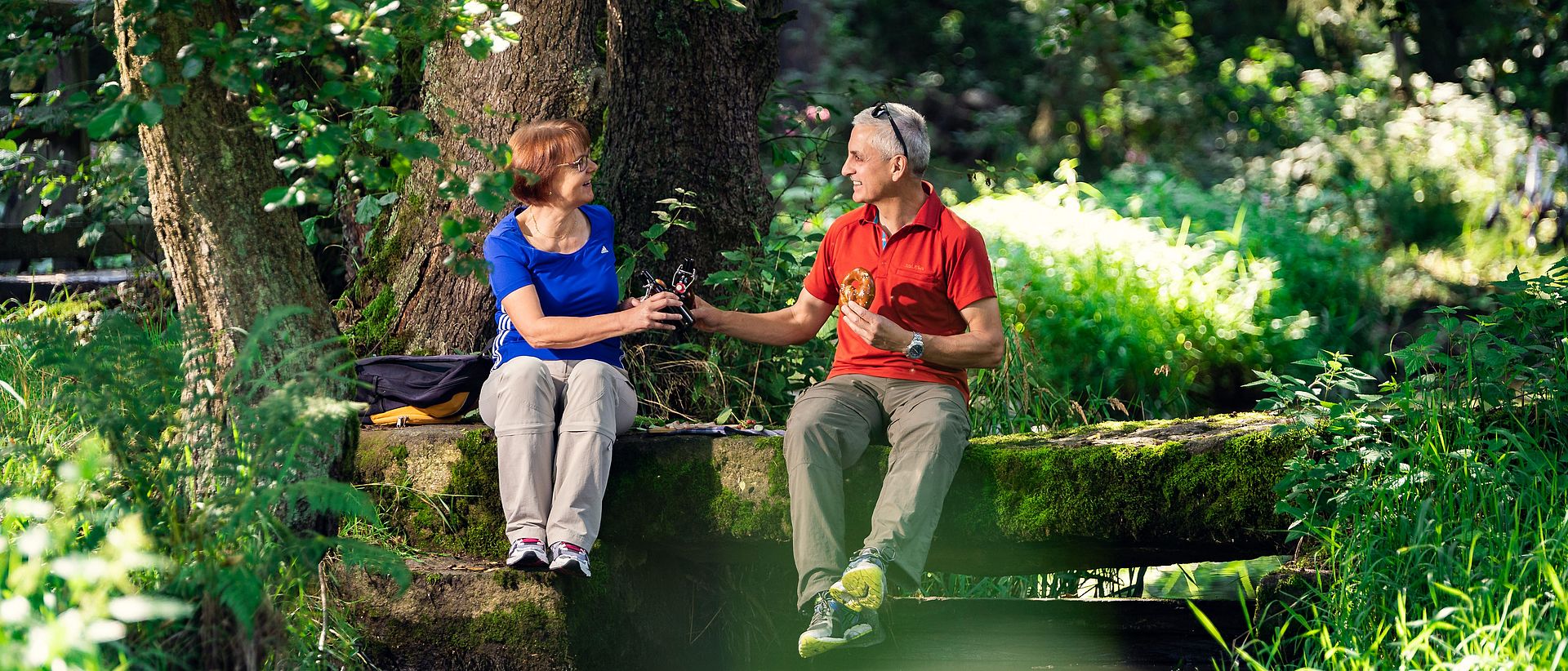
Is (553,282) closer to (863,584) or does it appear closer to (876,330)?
(876,330)

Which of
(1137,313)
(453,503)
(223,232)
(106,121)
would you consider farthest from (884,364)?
(1137,313)

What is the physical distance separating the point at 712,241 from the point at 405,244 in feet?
3.49

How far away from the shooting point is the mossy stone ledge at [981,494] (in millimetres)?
3572

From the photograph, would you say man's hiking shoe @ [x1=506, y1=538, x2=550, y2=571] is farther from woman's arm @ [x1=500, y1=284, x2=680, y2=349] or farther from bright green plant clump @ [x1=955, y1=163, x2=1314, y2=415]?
bright green plant clump @ [x1=955, y1=163, x2=1314, y2=415]

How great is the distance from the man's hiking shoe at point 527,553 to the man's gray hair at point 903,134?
1433mm

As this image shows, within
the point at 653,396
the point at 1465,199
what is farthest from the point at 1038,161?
the point at 653,396

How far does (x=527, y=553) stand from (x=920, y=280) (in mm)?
1308

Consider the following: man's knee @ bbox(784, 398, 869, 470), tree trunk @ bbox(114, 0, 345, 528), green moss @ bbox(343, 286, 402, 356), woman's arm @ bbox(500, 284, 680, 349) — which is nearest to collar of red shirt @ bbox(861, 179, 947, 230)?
man's knee @ bbox(784, 398, 869, 470)

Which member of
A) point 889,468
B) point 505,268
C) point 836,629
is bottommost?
point 836,629

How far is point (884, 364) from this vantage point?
391 cm

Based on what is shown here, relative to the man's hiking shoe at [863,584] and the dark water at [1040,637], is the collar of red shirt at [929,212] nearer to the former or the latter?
the man's hiking shoe at [863,584]

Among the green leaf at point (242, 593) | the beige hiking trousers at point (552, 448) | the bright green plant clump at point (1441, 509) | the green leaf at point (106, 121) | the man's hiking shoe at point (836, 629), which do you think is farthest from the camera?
the beige hiking trousers at point (552, 448)

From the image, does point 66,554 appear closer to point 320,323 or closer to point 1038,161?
point 320,323

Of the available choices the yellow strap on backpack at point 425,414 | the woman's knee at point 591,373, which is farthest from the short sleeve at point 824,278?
the yellow strap on backpack at point 425,414
